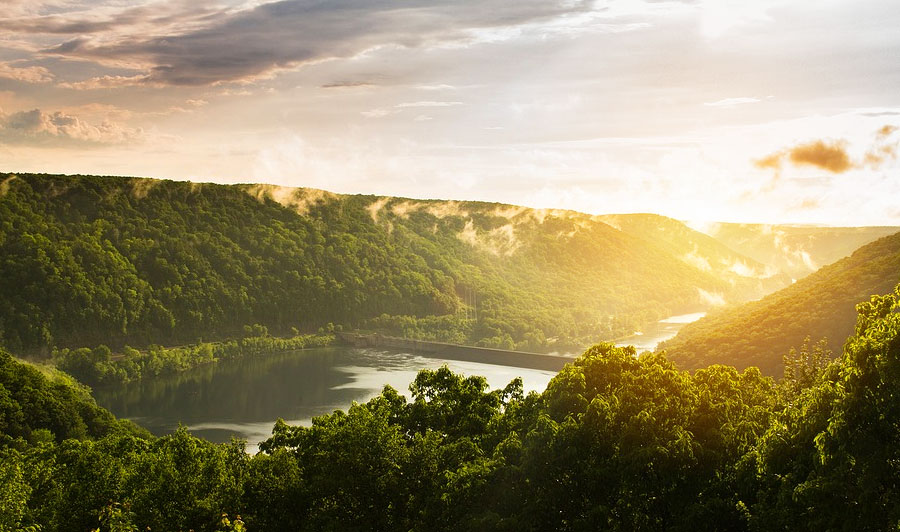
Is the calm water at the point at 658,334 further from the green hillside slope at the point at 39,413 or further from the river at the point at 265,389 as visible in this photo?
the green hillside slope at the point at 39,413

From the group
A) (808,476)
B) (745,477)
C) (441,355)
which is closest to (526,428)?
(745,477)

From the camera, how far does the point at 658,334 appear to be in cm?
12950

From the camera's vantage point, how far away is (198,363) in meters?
97.3

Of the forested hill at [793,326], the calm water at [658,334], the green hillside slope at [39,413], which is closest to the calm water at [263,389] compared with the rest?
the green hillside slope at [39,413]

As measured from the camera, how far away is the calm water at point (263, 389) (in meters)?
68.9

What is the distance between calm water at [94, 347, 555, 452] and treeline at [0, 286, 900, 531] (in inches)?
1451

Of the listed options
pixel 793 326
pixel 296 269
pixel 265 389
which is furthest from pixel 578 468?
pixel 296 269

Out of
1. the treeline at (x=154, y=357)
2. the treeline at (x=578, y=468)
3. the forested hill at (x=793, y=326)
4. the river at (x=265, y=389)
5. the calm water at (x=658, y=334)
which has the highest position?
the treeline at (x=578, y=468)

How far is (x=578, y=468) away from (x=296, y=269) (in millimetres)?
120553

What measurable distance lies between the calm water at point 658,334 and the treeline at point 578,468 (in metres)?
84.6

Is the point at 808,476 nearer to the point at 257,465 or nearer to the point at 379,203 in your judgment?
the point at 257,465

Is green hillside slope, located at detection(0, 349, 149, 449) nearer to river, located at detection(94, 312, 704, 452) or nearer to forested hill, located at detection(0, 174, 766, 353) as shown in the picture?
river, located at detection(94, 312, 704, 452)

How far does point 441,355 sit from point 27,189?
6663cm

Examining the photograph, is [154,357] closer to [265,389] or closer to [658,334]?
[265,389]
